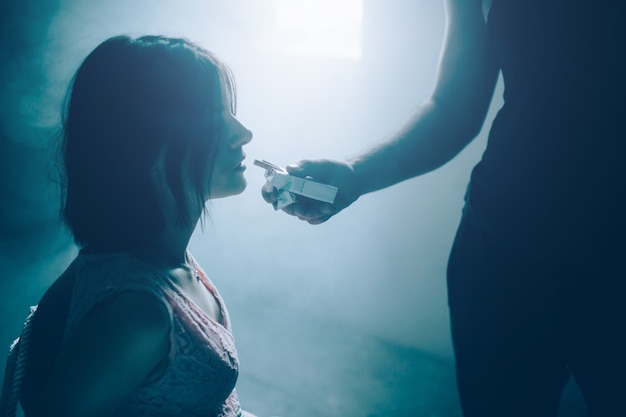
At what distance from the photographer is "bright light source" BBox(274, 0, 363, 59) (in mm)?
2156

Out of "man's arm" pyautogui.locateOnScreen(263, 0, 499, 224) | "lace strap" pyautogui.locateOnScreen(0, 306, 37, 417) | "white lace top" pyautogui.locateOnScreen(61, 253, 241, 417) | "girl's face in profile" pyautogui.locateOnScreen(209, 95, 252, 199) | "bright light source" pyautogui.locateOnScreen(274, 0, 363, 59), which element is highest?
"bright light source" pyautogui.locateOnScreen(274, 0, 363, 59)

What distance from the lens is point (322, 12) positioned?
2.16 meters

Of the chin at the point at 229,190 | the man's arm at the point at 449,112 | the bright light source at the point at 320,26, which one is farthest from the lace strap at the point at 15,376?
the bright light source at the point at 320,26

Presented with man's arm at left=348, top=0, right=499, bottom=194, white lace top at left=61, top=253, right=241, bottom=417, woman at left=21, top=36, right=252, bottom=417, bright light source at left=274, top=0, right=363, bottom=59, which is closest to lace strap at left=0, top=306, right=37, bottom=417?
woman at left=21, top=36, right=252, bottom=417

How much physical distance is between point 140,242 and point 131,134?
206mm

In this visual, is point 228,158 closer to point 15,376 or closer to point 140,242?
point 140,242

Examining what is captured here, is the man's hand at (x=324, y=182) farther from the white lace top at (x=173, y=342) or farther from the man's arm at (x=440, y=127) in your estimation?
the white lace top at (x=173, y=342)

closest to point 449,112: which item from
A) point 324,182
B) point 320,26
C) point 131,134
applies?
point 324,182

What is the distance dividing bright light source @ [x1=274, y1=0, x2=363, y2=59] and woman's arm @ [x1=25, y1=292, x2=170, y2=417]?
2.15 m

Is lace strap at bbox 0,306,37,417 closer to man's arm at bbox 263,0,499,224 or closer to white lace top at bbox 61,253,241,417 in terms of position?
white lace top at bbox 61,253,241,417

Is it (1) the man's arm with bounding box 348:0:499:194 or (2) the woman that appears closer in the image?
(2) the woman

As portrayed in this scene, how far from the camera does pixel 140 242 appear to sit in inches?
26.3

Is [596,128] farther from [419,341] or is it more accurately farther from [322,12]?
[419,341]

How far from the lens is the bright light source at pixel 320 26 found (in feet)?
7.07
